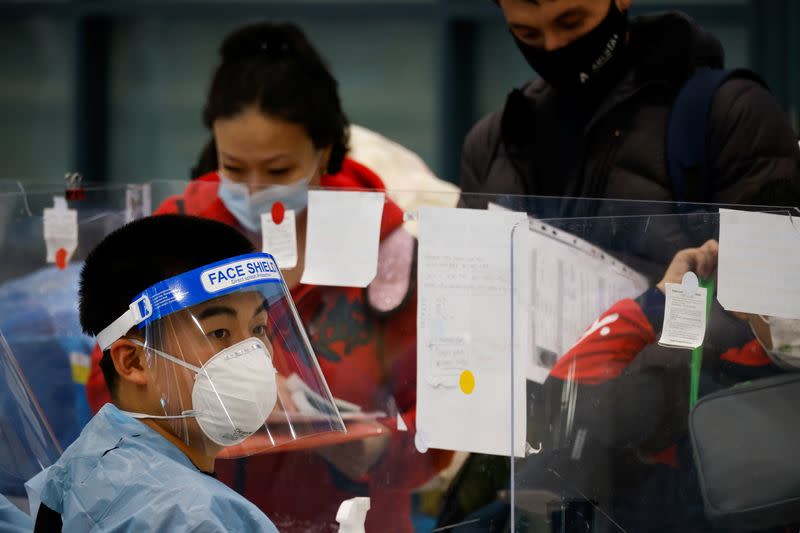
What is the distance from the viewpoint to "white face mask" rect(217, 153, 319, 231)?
75.8 inches

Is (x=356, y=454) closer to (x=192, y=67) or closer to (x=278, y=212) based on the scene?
(x=278, y=212)

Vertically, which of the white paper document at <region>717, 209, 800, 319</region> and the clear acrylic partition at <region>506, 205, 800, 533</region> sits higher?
the white paper document at <region>717, 209, 800, 319</region>

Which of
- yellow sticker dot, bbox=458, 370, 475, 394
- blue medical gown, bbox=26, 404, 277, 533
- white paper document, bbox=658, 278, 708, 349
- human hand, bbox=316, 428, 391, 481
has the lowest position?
human hand, bbox=316, 428, 391, 481

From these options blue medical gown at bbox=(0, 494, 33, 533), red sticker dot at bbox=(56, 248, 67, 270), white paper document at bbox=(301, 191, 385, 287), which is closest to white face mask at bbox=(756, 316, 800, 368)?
white paper document at bbox=(301, 191, 385, 287)

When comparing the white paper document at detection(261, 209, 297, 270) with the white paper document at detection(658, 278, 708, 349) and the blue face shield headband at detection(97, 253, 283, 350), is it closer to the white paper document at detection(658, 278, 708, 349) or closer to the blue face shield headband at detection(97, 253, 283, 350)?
the blue face shield headband at detection(97, 253, 283, 350)

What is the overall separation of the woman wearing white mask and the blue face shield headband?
37cm

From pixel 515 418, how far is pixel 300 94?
2.83ft

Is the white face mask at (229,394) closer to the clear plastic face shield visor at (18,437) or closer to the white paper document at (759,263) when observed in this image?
the clear plastic face shield visor at (18,437)

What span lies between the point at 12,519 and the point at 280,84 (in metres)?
1.04

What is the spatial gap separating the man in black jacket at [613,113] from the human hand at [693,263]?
228mm

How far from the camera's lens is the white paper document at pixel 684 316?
149 cm

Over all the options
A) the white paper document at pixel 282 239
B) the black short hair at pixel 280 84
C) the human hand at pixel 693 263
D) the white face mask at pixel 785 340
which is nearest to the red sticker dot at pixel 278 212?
the white paper document at pixel 282 239

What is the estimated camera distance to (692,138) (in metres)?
1.77

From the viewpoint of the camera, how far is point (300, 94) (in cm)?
213
